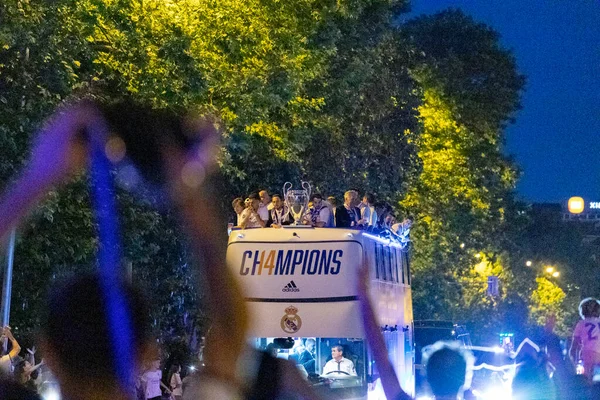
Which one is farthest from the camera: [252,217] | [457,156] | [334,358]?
[457,156]

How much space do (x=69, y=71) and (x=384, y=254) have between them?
565 centimetres

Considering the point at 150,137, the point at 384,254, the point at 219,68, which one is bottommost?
the point at 150,137

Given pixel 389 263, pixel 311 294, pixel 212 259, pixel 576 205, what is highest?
pixel 576 205

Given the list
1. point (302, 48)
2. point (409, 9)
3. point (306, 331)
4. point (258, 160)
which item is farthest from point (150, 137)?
point (409, 9)

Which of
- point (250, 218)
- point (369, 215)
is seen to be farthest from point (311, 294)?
point (369, 215)

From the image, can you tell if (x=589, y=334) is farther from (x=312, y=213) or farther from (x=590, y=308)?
(x=312, y=213)

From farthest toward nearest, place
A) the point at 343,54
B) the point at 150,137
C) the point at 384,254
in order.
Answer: the point at 343,54
the point at 384,254
the point at 150,137

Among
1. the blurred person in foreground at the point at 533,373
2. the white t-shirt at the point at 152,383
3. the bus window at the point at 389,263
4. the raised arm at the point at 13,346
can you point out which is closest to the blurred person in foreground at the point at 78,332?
the blurred person in foreground at the point at 533,373

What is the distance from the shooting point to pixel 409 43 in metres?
39.0

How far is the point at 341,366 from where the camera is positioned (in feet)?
45.5

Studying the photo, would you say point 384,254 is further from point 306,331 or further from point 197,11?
point 197,11

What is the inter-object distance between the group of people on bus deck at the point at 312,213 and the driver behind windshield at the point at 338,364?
1.84 metres

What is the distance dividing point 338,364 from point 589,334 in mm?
5481

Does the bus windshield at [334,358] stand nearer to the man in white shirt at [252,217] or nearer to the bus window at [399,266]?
the man in white shirt at [252,217]
